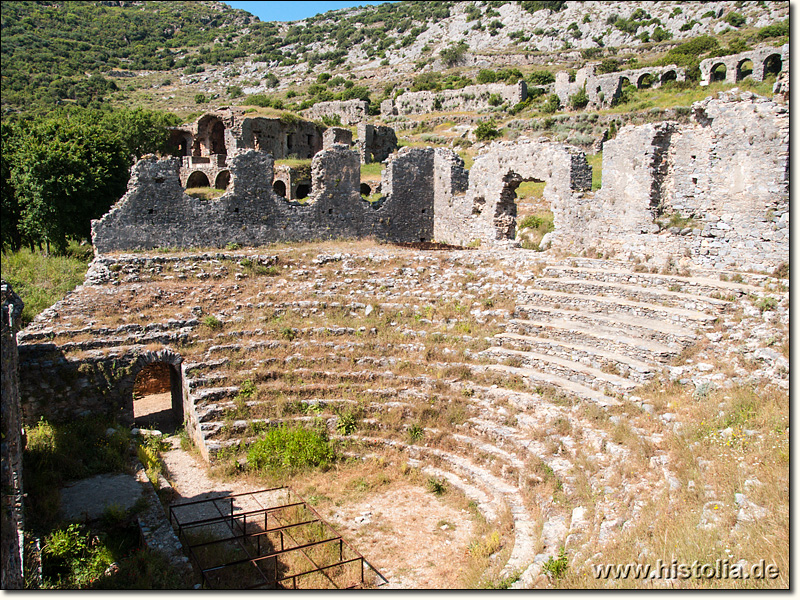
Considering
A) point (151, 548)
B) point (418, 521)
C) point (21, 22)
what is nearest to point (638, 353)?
point (418, 521)

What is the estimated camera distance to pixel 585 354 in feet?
37.2

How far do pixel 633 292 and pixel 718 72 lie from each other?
132 ft

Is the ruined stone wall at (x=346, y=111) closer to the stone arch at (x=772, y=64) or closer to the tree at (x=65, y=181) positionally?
the tree at (x=65, y=181)

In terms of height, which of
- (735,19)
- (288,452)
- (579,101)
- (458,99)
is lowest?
(288,452)

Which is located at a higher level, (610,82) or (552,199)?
(610,82)

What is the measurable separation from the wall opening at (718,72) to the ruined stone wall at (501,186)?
106 feet

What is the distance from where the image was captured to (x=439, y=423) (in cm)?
1132

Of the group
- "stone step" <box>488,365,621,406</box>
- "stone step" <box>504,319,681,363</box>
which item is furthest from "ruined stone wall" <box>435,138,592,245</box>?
"stone step" <box>488,365,621,406</box>

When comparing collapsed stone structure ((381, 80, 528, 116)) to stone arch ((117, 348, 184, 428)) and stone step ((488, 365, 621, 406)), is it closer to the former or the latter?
stone step ((488, 365, 621, 406))

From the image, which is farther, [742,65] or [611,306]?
[742,65]

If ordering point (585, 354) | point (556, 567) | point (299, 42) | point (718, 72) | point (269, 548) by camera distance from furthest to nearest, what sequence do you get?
point (299, 42) → point (718, 72) → point (585, 354) → point (269, 548) → point (556, 567)

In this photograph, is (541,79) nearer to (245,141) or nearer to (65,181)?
(245,141)

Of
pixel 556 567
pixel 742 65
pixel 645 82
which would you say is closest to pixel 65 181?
pixel 556 567

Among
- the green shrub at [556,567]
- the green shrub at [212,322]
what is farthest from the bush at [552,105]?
the green shrub at [556,567]
